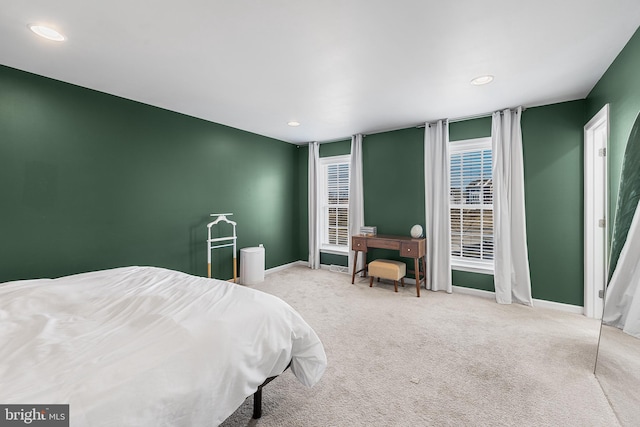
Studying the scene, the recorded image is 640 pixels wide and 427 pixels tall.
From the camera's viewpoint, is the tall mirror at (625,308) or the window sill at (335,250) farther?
the window sill at (335,250)

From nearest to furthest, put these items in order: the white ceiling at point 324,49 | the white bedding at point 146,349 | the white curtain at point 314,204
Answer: the white bedding at point 146,349 < the white ceiling at point 324,49 < the white curtain at point 314,204

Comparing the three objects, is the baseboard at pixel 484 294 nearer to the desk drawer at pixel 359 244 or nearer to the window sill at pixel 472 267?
the window sill at pixel 472 267

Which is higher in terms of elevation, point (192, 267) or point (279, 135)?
point (279, 135)

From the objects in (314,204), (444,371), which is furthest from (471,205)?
(314,204)

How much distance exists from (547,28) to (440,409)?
2.71 m

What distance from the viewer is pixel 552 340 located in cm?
256

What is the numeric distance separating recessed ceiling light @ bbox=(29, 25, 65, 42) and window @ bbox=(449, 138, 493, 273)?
4.45 m

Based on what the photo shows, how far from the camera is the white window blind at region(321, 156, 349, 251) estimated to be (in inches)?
210

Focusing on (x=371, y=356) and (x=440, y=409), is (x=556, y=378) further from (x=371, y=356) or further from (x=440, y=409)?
(x=371, y=356)

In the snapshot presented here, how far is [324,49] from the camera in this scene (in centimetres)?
217

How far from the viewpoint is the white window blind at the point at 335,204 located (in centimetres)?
534

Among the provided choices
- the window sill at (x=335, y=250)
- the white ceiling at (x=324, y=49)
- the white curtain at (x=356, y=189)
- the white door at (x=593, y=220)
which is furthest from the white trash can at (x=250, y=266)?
the white door at (x=593, y=220)

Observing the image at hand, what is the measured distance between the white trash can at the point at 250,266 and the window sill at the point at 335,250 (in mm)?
1502

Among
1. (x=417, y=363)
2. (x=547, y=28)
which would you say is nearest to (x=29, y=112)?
(x=417, y=363)
